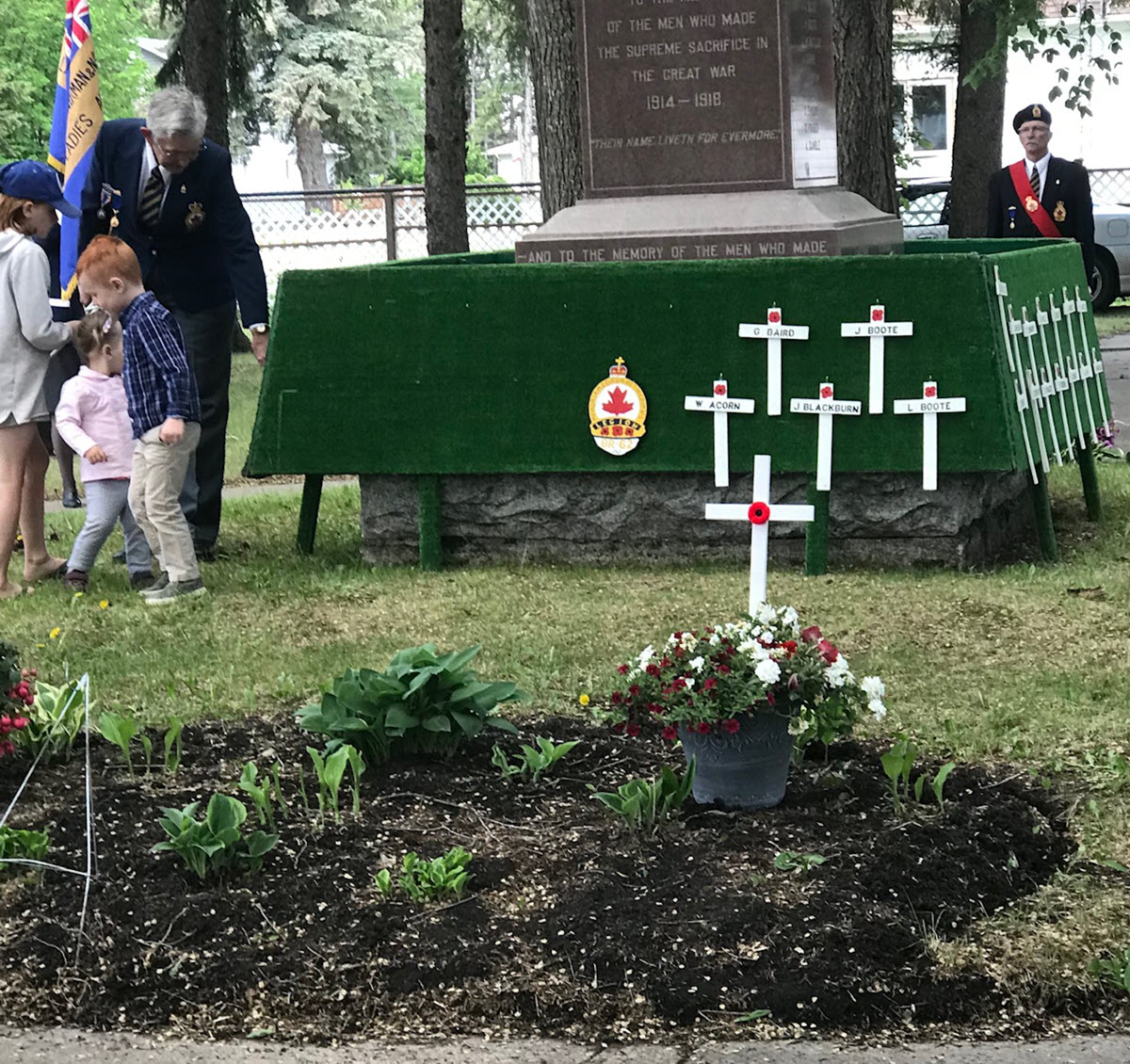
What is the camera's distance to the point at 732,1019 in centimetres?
346

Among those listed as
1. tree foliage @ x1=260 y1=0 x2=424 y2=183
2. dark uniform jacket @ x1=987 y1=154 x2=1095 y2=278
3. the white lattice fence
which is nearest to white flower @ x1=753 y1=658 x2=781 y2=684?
dark uniform jacket @ x1=987 y1=154 x2=1095 y2=278

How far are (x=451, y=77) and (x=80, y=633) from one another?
10898 millimetres

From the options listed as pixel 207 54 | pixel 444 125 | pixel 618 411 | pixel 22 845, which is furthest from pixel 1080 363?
pixel 207 54

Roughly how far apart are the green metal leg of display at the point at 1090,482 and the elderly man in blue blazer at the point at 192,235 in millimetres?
3782

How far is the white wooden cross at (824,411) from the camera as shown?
7.19 meters

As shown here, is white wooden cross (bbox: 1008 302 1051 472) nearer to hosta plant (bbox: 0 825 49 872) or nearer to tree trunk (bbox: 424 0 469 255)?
hosta plant (bbox: 0 825 49 872)

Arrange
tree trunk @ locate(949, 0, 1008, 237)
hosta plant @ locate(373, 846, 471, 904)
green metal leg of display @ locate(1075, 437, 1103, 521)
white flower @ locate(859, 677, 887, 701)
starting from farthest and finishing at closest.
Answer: tree trunk @ locate(949, 0, 1008, 237)
green metal leg of display @ locate(1075, 437, 1103, 521)
white flower @ locate(859, 677, 887, 701)
hosta plant @ locate(373, 846, 471, 904)

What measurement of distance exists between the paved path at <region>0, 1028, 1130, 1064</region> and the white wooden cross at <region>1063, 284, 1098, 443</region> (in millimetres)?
5306

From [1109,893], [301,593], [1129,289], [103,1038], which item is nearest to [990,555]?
[301,593]

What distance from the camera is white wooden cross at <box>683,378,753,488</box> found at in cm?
728

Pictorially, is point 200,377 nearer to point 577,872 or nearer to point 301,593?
point 301,593

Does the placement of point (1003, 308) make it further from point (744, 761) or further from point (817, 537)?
point (744, 761)

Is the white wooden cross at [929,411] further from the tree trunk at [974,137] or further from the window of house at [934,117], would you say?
the window of house at [934,117]

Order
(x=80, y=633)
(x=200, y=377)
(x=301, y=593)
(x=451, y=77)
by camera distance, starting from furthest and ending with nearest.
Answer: (x=451, y=77)
(x=200, y=377)
(x=301, y=593)
(x=80, y=633)
